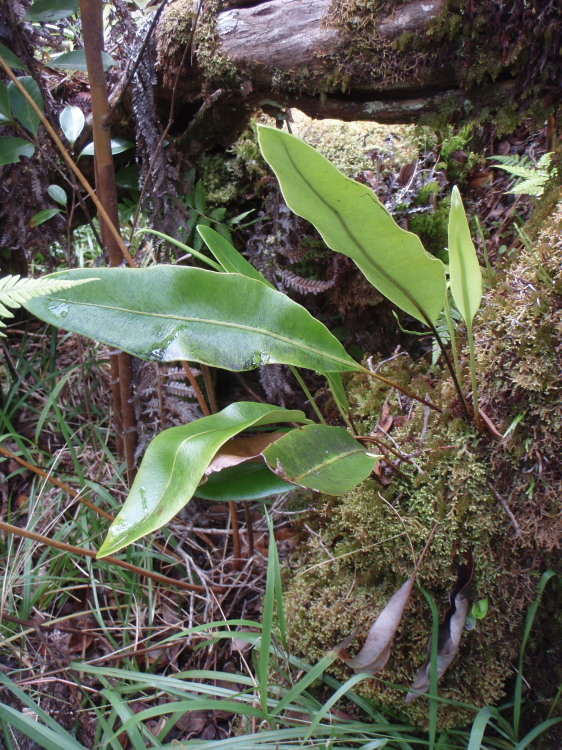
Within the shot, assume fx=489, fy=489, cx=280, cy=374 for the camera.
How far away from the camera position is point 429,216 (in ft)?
3.77

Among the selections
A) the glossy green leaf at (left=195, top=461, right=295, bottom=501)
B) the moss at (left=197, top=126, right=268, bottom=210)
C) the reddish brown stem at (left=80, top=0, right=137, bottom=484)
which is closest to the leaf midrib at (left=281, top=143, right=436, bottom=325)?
the glossy green leaf at (left=195, top=461, right=295, bottom=501)

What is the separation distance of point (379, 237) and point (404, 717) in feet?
2.51

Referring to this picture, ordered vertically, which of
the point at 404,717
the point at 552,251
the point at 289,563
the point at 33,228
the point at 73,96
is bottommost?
the point at 404,717

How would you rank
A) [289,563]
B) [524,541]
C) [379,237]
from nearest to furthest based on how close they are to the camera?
[379,237] → [524,541] → [289,563]

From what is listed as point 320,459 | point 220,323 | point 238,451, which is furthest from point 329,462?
point 220,323

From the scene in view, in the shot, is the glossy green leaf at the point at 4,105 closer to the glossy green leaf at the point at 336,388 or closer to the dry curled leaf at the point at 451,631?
the glossy green leaf at the point at 336,388

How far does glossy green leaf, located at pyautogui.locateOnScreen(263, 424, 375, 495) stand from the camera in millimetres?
626

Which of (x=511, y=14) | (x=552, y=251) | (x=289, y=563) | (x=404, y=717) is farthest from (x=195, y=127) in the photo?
(x=404, y=717)

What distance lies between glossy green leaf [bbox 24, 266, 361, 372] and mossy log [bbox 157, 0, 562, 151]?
563 millimetres

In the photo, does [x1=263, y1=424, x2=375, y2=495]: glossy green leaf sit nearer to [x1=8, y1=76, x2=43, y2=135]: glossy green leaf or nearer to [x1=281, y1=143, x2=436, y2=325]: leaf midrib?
[x1=281, y1=143, x2=436, y2=325]: leaf midrib

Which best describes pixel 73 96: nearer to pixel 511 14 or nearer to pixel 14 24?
pixel 14 24

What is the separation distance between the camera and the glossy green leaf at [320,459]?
2.06 ft

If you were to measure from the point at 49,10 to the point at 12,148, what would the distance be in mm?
284

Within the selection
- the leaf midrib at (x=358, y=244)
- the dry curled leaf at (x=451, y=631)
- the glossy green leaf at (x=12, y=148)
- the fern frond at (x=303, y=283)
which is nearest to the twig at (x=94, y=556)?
the dry curled leaf at (x=451, y=631)
